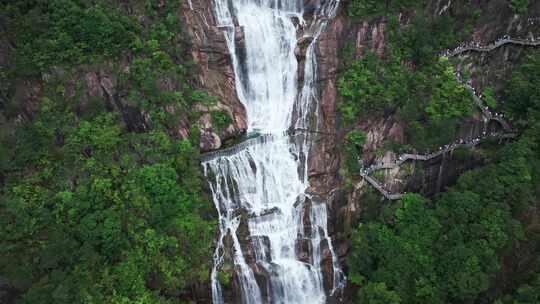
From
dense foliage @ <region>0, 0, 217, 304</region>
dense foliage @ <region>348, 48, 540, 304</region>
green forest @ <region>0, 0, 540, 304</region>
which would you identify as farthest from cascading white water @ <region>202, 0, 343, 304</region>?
dense foliage @ <region>348, 48, 540, 304</region>

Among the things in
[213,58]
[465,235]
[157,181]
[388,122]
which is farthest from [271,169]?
[465,235]

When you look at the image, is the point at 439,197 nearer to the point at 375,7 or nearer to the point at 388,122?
the point at 388,122

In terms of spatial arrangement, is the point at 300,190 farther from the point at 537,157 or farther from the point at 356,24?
the point at 537,157

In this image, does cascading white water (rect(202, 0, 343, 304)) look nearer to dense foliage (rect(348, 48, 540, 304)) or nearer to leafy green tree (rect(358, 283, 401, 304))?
leafy green tree (rect(358, 283, 401, 304))

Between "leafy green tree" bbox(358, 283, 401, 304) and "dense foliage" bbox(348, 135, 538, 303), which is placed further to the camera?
"leafy green tree" bbox(358, 283, 401, 304)

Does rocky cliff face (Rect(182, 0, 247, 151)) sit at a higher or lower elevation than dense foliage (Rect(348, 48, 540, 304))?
higher
